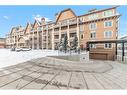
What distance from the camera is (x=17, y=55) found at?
2.22 m

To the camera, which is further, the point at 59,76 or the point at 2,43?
the point at 2,43

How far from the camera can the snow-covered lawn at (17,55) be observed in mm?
2109

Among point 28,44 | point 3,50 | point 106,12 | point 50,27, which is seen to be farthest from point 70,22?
point 3,50

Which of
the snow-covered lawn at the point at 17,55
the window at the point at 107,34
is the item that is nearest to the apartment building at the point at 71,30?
the window at the point at 107,34

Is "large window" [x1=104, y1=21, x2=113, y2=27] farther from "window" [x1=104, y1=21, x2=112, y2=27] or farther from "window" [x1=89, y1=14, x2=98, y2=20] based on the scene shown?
"window" [x1=89, y1=14, x2=98, y2=20]

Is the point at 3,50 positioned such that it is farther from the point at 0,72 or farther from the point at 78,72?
the point at 78,72

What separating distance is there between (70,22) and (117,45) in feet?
2.55

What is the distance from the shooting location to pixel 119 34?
215 cm

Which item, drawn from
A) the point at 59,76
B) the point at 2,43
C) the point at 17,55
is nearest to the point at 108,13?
the point at 59,76

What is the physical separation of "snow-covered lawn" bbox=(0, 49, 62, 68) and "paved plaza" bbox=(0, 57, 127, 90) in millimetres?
72

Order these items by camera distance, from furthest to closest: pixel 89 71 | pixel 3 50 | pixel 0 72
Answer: pixel 3 50, pixel 89 71, pixel 0 72

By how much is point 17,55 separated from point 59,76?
28.3 inches

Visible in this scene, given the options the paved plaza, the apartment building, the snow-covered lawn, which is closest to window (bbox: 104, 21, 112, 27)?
the apartment building

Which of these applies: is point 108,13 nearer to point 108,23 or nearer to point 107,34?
point 108,23
